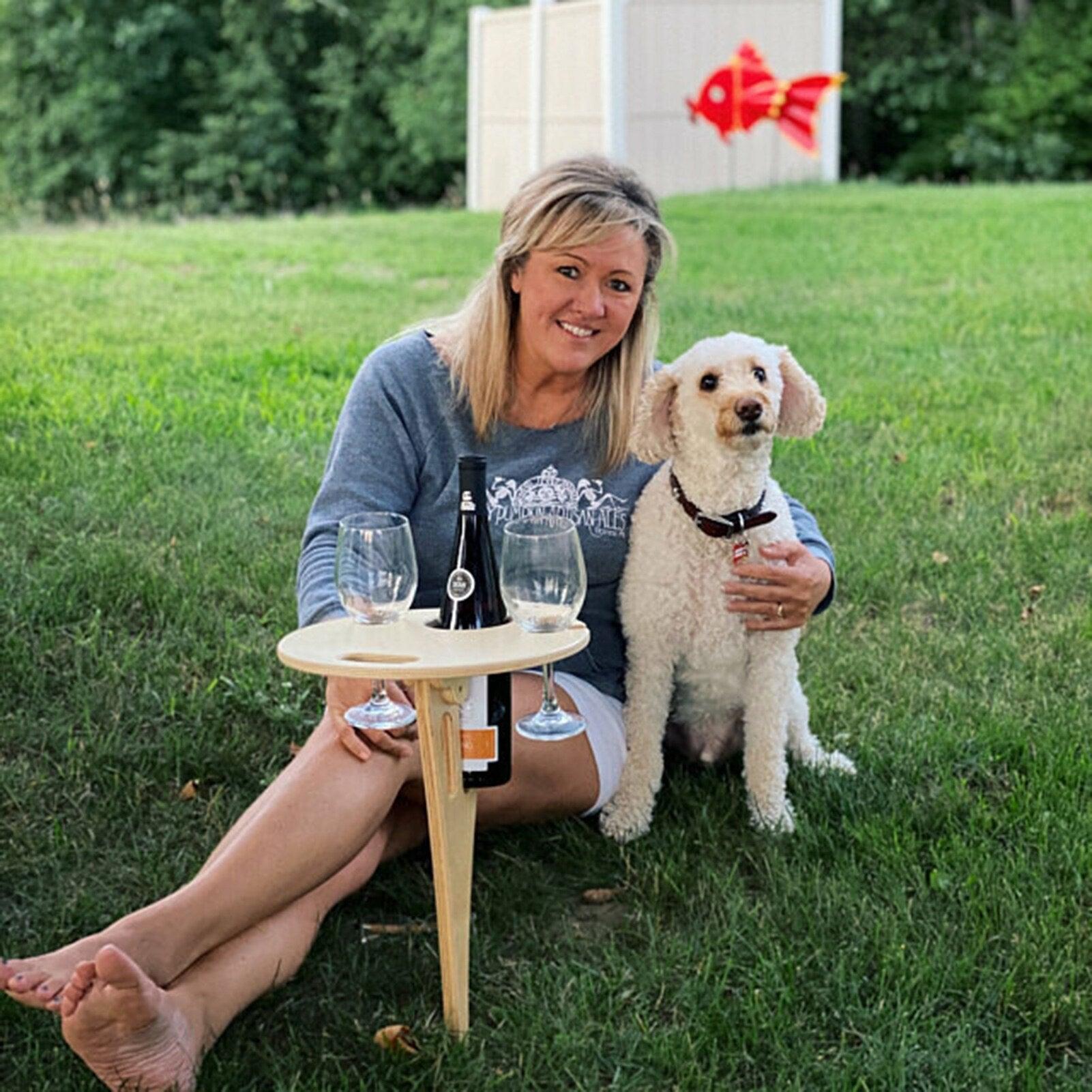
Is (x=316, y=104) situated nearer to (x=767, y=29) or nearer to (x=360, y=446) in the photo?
(x=767, y=29)

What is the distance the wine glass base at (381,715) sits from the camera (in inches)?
101

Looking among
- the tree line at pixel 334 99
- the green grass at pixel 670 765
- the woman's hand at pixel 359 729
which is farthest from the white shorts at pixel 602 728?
the tree line at pixel 334 99

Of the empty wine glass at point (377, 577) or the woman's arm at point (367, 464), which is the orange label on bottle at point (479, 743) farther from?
the woman's arm at point (367, 464)

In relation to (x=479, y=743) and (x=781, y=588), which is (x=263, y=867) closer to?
(x=479, y=743)

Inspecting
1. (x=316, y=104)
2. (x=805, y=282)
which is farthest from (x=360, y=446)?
(x=316, y=104)

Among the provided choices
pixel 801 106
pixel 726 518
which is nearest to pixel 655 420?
pixel 726 518

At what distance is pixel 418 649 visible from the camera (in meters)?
2.43

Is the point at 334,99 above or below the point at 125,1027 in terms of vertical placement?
above

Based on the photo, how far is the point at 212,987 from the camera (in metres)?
2.63

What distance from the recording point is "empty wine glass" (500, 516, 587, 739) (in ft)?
8.24

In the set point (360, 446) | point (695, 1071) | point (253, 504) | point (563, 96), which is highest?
point (563, 96)

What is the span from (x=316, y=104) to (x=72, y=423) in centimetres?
2401

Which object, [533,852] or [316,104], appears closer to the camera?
[533,852]

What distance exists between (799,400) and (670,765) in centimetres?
102
